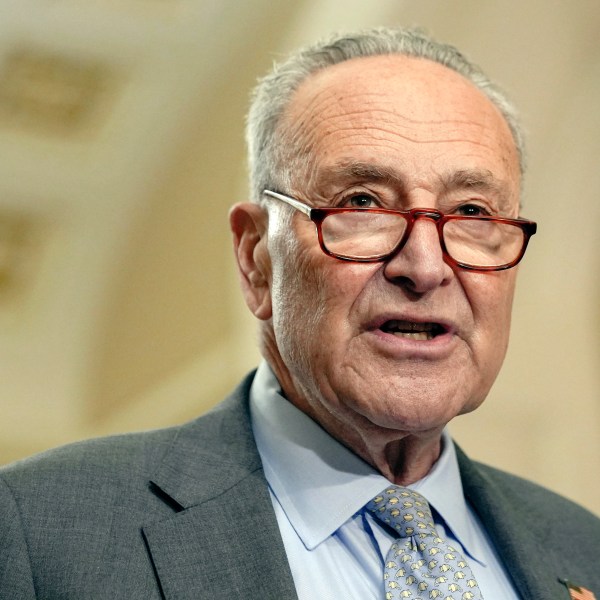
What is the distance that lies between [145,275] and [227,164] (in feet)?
1.72

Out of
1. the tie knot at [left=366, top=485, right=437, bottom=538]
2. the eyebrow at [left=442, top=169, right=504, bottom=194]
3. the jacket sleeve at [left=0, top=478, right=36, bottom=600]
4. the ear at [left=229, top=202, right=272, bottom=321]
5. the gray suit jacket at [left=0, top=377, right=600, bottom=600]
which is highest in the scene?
the eyebrow at [left=442, top=169, right=504, bottom=194]

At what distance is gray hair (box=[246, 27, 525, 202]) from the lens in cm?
220

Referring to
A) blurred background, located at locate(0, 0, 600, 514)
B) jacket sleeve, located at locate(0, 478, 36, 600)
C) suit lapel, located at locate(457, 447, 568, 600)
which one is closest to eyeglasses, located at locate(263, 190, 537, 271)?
suit lapel, located at locate(457, 447, 568, 600)

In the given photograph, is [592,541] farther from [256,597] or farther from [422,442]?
[256,597]

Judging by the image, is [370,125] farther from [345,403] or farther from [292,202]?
[345,403]

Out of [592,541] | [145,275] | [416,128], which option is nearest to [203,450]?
[416,128]

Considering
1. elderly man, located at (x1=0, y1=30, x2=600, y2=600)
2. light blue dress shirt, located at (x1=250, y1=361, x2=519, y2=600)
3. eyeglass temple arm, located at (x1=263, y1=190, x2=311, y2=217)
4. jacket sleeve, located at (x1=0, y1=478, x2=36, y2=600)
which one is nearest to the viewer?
jacket sleeve, located at (x1=0, y1=478, x2=36, y2=600)

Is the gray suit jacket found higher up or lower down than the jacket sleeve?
higher up

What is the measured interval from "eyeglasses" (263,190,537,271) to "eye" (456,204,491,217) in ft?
0.07

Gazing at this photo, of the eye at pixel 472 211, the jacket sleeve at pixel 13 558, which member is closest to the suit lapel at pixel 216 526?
the jacket sleeve at pixel 13 558

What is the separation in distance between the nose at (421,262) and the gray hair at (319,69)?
13.7 inches

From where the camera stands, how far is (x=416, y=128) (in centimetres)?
203

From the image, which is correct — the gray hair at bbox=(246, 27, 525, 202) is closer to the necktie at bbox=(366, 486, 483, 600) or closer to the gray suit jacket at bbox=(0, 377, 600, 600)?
the gray suit jacket at bbox=(0, 377, 600, 600)

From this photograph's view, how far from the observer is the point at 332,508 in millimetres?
1996
